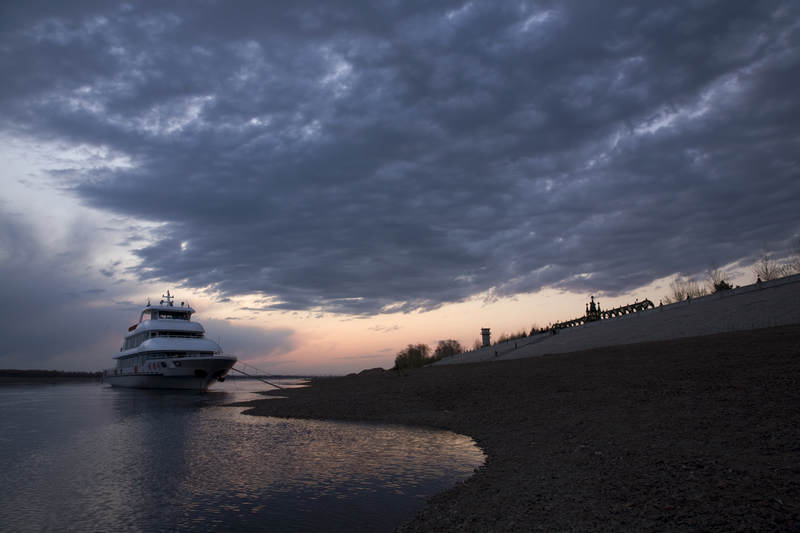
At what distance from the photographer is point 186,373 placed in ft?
160

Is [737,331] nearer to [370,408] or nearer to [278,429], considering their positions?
[370,408]

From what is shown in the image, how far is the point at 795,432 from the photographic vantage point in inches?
312

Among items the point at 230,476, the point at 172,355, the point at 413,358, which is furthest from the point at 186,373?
the point at 230,476

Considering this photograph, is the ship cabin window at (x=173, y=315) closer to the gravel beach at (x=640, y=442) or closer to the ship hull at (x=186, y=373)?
the ship hull at (x=186, y=373)

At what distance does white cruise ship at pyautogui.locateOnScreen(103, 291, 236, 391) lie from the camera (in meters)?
48.3

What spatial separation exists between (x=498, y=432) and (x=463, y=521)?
742cm

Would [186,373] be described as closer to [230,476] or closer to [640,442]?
[230,476]

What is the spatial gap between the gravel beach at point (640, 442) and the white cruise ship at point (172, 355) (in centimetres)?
3297

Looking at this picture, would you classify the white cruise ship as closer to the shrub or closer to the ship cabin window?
the ship cabin window

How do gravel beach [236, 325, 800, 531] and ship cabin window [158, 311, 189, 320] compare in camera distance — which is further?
ship cabin window [158, 311, 189, 320]

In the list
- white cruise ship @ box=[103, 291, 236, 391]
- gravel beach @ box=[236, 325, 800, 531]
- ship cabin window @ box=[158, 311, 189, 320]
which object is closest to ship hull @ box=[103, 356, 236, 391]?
white cruise ship @ box=[103, 291, 236, 391]

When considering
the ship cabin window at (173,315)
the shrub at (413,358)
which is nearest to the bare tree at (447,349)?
the shrub at (413,358)

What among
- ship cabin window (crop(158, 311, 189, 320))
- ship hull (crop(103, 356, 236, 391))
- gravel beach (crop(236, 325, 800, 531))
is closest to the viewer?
gravel beach (crop(236, 325, 800, 531))

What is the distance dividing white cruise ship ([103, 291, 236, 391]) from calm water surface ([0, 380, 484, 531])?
31047mm
